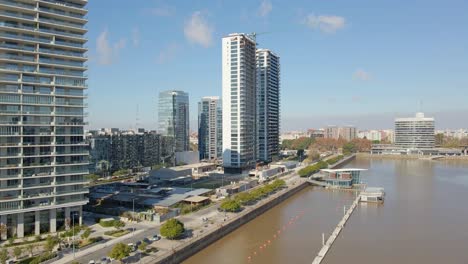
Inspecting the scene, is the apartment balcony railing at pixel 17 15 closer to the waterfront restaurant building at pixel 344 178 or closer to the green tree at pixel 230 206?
the green tree at pixel 230 206

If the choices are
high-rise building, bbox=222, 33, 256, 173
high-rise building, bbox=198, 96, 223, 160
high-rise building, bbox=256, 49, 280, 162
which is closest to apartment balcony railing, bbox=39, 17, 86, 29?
high-rise building, bbox=222, 33, 256, 173

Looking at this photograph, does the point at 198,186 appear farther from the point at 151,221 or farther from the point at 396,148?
the point at 396,148

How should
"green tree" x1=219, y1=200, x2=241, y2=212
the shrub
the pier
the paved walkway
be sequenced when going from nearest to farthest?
the paved walkway → the pier → the shrub → "green tree" x1=219, y1=200, x2=241, y2=212

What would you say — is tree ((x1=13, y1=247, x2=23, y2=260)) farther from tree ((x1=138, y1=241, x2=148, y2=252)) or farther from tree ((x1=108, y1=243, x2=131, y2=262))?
tree ((x1=138, y1=241, x2=148, y2=252))

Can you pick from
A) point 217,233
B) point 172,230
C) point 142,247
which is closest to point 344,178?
point 217,233

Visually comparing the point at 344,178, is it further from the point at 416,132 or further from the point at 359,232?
the point at 416,132
